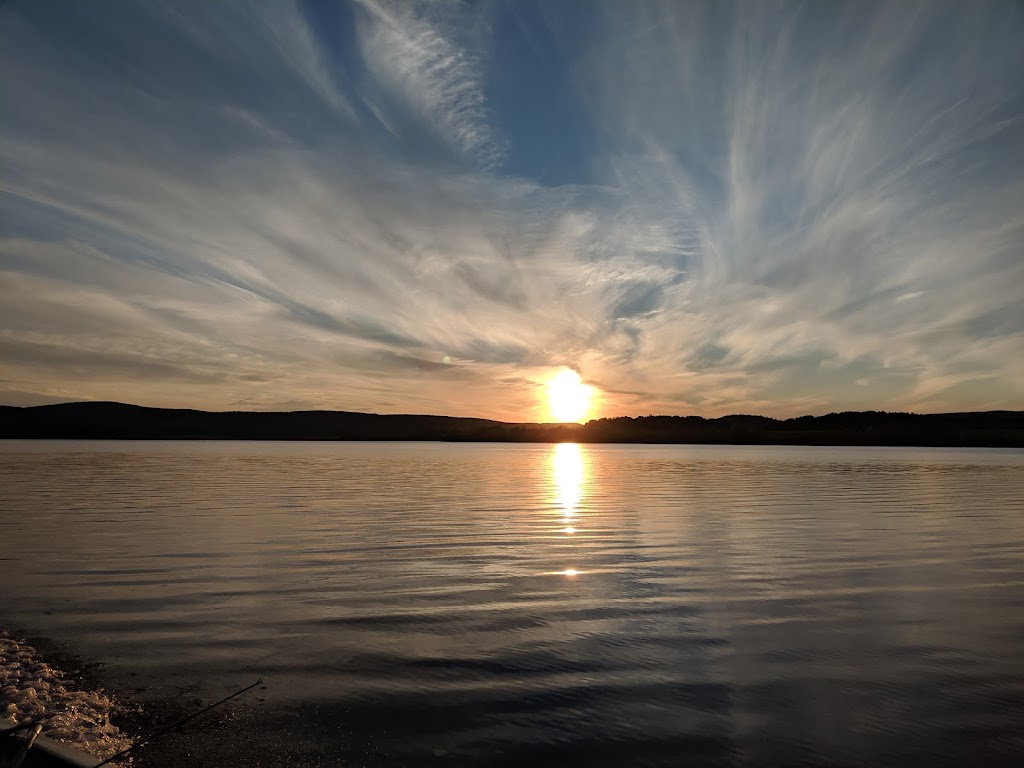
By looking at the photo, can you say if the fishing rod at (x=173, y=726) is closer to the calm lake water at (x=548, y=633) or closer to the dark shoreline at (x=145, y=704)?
the dark shoreline at (x=145, y=704)

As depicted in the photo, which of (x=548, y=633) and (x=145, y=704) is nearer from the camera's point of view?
(x=145, y=704)

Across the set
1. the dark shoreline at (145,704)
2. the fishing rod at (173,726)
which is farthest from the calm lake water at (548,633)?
the fishing rod at (173,726)

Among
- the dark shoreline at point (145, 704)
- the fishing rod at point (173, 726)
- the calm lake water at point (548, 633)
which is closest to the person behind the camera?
the fishing rod at point (173, 726)

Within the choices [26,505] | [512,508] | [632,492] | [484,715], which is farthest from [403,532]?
[632,492]

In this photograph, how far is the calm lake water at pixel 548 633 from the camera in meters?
8.00

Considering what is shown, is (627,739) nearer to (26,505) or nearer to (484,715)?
(484,715)

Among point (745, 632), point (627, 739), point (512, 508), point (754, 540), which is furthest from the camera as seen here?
point (512, 508)

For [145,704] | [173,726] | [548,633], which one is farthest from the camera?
[548,633]

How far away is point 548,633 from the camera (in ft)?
40.6

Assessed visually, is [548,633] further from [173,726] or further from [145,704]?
[145,704]

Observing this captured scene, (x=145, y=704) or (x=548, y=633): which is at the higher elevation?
(x=548, y=633)

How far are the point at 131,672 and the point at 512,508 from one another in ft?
87.8

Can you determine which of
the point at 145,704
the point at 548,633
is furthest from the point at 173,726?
the point at 548,633

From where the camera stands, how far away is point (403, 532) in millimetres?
25297
